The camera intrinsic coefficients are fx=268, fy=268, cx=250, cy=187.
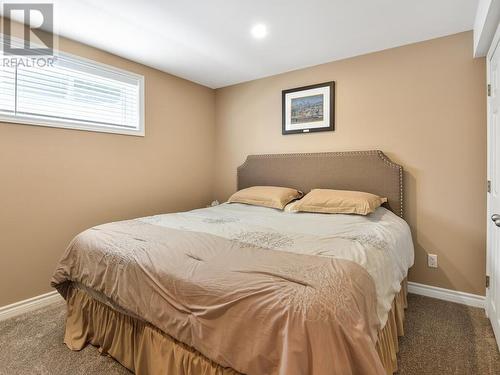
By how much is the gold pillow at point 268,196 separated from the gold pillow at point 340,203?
0.63 feet

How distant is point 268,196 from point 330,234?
3.84 ft

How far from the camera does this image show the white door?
1.75 meters

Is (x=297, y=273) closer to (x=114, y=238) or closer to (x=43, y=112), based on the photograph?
(x=114, y=238)

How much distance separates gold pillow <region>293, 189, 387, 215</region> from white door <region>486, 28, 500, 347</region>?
768 mm

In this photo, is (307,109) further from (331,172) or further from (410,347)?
(410,347)

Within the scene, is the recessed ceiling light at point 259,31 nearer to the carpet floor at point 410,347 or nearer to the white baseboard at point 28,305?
the carpet floor at point 410,347

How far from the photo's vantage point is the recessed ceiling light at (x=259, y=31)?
223 centimetres

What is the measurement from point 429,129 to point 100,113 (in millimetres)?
3134

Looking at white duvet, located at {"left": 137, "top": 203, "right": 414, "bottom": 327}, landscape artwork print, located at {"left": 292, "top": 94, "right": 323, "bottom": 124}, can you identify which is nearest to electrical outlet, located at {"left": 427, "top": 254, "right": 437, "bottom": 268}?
white duvet, located at {"left": 137, "top": 203, "right": 414, "bottom": 327}

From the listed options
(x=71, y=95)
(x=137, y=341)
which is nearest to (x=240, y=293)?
(x=137, y=341)

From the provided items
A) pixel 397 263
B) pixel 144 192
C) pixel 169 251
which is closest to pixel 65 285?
pixel 169 251

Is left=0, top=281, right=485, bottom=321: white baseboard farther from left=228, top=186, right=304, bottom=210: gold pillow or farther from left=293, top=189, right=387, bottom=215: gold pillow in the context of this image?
left=228, top=186, right=304, bottom=210: gold pillow

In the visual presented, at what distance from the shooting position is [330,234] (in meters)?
1.71

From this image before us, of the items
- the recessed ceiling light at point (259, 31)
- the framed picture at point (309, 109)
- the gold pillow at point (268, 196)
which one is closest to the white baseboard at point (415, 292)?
the gold pillow at point (268, 196)
